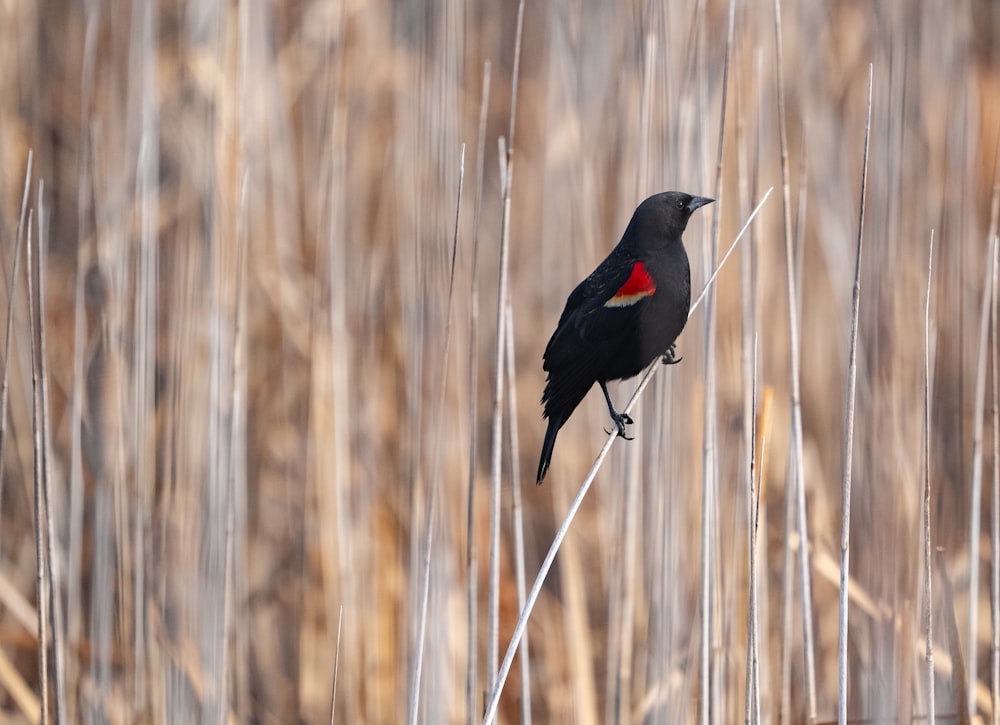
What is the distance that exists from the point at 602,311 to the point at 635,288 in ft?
0.19

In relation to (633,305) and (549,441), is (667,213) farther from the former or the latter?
(549,441)

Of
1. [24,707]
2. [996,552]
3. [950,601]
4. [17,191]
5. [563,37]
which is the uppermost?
[563,37]

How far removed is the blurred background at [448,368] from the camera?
176cm

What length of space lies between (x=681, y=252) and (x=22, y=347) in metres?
1.87

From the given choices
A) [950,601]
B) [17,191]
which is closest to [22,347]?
[17,191]

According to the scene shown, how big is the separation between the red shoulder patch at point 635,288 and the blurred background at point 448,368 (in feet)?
0.77

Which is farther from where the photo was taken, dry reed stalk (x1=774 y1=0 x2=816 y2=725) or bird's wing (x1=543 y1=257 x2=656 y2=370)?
dry reed stalk (x1=774 y1=0 x2=816 y2=725)

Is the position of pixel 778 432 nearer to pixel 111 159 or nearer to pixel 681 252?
pixel 681 252

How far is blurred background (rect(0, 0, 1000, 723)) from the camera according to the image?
1763mm

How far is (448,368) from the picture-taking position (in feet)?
7.32

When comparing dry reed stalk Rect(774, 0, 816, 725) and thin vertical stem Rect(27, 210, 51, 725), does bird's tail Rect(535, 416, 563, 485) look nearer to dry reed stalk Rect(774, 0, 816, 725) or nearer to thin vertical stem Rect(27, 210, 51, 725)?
dry reed stalk Rect(774, 0, 816, 725)

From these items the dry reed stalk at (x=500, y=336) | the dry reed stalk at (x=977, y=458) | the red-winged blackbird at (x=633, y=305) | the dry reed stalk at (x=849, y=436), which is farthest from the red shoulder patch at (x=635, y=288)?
the dry reed stalk at (x=977, y=458)

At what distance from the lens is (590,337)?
1.17 meters

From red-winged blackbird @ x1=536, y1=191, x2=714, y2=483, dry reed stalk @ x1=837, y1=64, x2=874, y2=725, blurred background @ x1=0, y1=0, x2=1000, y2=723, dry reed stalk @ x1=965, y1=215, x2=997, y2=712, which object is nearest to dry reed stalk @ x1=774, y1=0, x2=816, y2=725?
blurred background @ x1=0, y1=0, x2=1000, y2=723
